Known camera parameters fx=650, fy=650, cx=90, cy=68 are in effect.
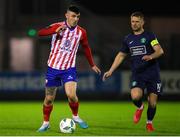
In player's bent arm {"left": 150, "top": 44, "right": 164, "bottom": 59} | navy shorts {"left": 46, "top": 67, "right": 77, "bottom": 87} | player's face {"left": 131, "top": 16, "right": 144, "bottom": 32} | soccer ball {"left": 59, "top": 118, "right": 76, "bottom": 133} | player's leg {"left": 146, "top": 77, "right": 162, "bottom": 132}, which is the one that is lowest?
soccer ball {"left": 59, "top": 118, "right": 76, "bottom": 133}

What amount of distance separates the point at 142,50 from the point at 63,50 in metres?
1.38

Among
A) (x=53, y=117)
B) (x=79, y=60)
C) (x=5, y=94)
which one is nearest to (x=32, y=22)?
(x=79, y=60)

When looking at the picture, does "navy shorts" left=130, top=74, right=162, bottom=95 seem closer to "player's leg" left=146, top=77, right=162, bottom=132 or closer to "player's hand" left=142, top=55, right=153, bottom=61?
"player's leg" left=146, top=77, right=162, bottom=132

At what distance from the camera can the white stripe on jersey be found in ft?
36.9

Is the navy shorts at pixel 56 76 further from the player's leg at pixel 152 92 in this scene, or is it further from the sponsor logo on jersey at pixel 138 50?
the player's leg at pixel 152 92

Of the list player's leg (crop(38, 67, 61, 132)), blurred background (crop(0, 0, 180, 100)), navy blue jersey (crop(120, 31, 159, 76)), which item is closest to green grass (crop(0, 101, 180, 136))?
player's leg (crop(38, 67, 61, 132))

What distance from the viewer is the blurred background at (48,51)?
23734 mm

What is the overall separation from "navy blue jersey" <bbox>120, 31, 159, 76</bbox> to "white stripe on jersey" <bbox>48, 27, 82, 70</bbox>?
103cm

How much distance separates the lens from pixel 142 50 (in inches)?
448

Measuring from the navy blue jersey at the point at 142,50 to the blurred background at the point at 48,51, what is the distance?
438 inches

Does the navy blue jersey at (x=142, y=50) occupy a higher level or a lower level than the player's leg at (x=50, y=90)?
higher

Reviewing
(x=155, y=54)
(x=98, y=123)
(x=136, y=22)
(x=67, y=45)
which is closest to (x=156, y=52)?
(x=155, y=54)

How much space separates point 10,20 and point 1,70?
162 inches

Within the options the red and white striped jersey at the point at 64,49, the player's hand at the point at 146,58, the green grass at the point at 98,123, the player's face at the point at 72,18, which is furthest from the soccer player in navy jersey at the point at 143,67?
the player's face at the point at 72,18
